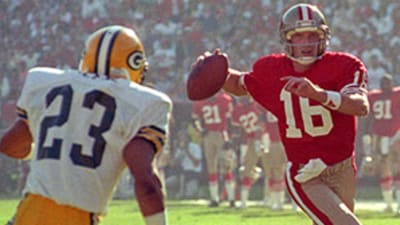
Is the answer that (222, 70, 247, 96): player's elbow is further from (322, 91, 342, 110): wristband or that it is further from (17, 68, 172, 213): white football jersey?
(17, 68, 172, 213): white football jersey

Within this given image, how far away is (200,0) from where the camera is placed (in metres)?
18.5

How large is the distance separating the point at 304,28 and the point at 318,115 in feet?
1.46

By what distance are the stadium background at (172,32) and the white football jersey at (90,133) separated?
13329 mm

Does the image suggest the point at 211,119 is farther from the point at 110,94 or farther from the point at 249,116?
the point at 110,94

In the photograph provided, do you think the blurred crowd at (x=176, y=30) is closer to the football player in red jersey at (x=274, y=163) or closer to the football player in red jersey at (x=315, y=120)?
the football player in red jersey at (x=274, y=163)

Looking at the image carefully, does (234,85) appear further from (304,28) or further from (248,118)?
(248,118)

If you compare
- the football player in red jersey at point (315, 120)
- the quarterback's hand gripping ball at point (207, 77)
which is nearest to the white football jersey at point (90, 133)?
the quarterback's hand gripping ball at point (207, 77)

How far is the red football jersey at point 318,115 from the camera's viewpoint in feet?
17.0

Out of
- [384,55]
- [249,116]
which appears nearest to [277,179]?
[249,116]

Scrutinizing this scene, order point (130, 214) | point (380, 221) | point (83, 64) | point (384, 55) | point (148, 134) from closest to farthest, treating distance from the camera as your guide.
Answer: point (148, 134) < point (83, 64) < point (380, 221) < point (130, 214) < point (384, 55)

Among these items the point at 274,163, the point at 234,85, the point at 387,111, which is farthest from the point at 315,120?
the point at 274,163

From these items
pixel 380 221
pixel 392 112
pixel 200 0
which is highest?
pixel 200 0

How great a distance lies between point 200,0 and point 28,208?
15.2 metres

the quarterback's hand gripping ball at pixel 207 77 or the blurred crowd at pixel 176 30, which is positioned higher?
the blurred crowd at pixel 176 30
